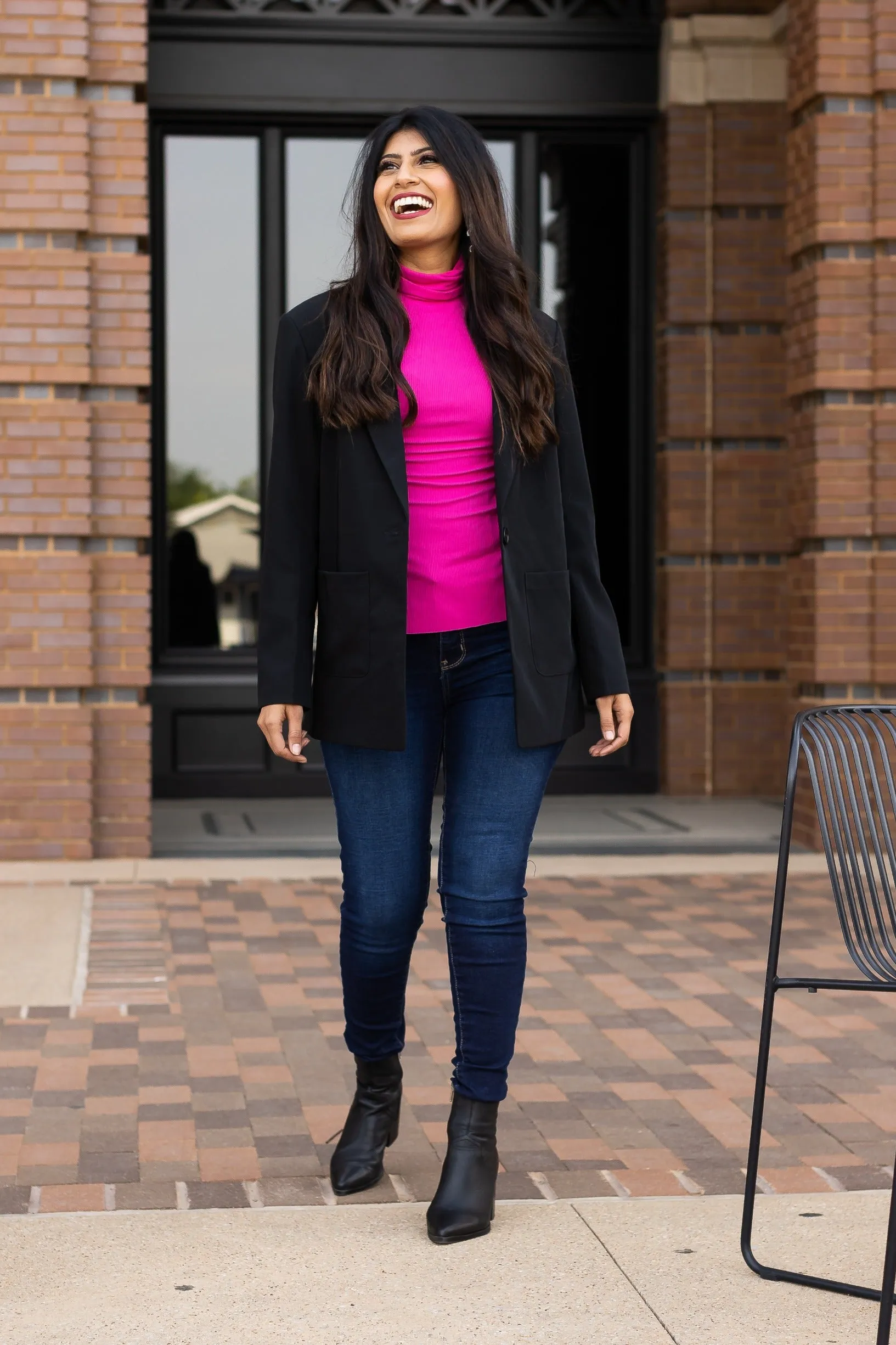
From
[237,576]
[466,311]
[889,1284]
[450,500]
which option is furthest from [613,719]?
[237,576]

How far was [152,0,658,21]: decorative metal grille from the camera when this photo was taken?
985 centimetres

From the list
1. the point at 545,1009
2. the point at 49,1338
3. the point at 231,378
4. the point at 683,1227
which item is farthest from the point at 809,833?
the point at 49,1338

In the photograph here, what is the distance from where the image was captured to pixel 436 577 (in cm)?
327

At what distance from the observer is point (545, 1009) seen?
5129mm

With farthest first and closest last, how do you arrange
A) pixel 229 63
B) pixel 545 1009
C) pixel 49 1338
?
pixel 229 63
pixel 545 1009
pixel 49 1338

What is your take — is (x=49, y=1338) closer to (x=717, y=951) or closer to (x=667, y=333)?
(x=717, y=951)

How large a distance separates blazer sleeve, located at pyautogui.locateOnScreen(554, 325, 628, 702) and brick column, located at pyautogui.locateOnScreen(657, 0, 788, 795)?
665 cm

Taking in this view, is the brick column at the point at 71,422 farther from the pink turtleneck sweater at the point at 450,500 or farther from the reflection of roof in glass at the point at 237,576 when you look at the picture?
the pink turtleneck sweater at the point at 450,500

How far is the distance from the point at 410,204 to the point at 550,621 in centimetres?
79

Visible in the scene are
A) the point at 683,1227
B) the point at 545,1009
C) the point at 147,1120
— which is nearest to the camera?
the point at 683,1227

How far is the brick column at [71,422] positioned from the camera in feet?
24.2

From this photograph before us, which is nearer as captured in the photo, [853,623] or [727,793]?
[853,623]

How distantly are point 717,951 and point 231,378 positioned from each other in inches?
210

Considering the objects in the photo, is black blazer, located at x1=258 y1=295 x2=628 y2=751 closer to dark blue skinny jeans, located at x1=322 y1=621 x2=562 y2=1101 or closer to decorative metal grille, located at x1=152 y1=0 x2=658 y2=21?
dark blue skinny jeans, located at x1=322 y1=621 x2=562 y2=1101
